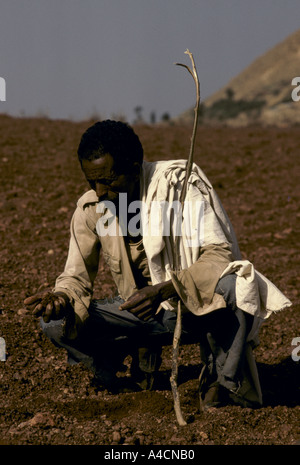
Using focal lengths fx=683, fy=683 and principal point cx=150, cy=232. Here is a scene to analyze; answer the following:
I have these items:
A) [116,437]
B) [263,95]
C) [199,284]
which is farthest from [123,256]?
[263,95]

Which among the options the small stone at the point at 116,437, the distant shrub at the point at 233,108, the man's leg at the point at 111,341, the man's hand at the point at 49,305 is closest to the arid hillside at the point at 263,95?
the distant shrub at the point at 233,108

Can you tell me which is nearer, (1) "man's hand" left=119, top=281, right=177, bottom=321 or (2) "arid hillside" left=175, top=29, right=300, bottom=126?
(1) "man's hand" left=119, top=281, right=177, bottom=321

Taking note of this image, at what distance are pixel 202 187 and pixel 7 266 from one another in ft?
8.53

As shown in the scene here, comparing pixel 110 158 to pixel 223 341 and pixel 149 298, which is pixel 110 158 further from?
pixel 223 341

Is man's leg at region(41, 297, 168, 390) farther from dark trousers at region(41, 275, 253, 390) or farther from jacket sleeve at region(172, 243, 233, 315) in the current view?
jacket sleeve at region(172, 243, 233, 315)

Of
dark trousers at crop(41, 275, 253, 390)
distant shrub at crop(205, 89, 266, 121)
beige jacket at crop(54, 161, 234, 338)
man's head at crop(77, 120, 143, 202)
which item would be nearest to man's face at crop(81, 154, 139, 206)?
man's head at crop(77, 120, 143, 202)

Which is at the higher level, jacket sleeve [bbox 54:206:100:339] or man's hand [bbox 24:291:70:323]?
jacket sleeve [bbox 54:206:100:339]

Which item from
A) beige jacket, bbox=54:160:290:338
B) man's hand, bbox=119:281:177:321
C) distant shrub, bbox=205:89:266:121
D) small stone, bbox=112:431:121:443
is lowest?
small stone, bbox=112:431:121:443

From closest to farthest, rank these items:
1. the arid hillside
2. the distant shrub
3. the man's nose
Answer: the man's nose → the arid hillside → the distant shrub

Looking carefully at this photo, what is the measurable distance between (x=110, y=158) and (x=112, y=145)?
0.20 ft

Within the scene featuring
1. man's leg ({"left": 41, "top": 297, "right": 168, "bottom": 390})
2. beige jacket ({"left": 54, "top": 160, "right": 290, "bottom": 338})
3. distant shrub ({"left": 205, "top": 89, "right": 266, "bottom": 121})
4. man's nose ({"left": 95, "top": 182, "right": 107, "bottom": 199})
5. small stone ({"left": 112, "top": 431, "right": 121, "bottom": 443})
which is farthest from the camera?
distant shrub ({"left": 205, "top": 89, "right": 266, "bottom": 121})

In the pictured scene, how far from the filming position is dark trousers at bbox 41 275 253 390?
2988 millimetres

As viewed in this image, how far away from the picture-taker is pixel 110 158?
2.99 metres

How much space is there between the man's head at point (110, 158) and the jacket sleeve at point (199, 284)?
0.47 metres
